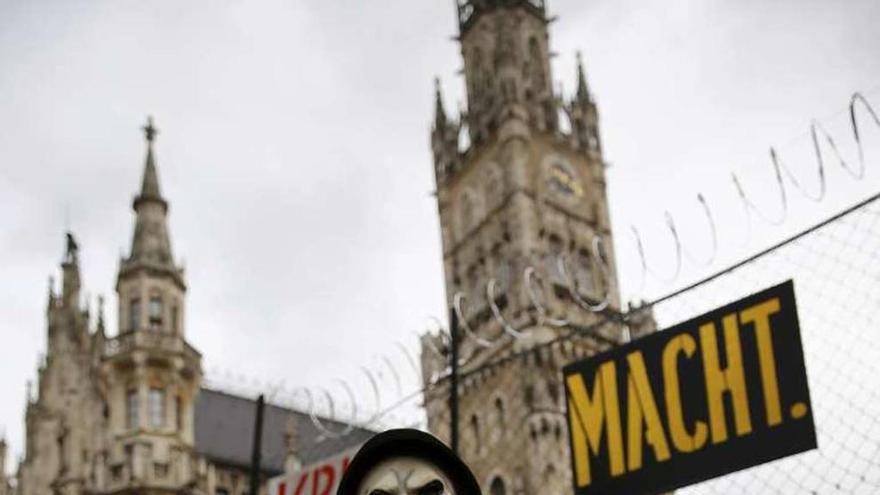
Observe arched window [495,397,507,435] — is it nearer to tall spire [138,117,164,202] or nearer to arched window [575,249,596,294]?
arched window [575,249,596,294]

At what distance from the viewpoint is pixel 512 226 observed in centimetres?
6266

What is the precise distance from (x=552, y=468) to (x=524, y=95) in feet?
72.6

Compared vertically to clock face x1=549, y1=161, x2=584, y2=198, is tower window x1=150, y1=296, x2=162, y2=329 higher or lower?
lower

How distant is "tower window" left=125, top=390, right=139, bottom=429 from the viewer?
44.6 m

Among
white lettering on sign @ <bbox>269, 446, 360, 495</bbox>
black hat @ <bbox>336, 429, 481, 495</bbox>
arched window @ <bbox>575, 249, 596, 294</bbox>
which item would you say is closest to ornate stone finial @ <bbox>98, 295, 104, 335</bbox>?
arched window @ <bbox>575, 249, 596, 294</bbox>

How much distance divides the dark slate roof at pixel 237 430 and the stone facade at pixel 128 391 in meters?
5.00

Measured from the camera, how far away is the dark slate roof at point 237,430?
55.8 meters

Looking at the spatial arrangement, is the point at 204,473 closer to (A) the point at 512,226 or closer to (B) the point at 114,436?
(B) the point at 114,436

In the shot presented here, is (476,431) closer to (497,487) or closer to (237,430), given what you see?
(497,487)

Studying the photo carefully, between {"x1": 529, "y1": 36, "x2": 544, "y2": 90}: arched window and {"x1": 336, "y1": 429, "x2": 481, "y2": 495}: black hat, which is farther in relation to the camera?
{"x1": 529, "y1": 36, "x2": 544, "y2": 90}: arched window

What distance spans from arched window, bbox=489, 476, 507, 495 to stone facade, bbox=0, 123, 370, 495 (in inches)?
253

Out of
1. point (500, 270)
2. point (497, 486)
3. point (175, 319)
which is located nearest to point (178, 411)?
point (175, 319)

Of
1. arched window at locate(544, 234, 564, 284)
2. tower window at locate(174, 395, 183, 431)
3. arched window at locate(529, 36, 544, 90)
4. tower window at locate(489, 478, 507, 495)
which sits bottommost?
tower window at locate(489, 478, 507, 495)

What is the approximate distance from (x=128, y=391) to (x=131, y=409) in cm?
68
